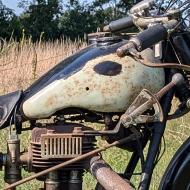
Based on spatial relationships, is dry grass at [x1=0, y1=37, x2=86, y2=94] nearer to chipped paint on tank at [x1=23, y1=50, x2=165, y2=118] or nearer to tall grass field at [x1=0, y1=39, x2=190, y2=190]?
tall grass field at [x1=0, y1=39, x2=190, y2=190]

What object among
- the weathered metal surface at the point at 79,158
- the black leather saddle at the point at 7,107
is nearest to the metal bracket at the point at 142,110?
the weathered metal surface at the point at 79,158

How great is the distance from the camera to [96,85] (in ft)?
8.51

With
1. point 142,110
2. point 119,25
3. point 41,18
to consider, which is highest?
point 41,18

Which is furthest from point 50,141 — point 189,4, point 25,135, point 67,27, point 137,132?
point 67,27

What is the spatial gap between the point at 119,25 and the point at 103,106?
532 millimetres

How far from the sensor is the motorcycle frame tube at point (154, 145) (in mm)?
2582

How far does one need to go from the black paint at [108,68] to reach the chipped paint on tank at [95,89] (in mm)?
11

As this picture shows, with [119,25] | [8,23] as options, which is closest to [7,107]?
[119,25]

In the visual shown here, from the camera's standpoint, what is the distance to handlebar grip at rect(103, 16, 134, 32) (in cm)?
297

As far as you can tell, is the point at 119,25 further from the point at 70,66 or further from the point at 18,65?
the point at 18,65

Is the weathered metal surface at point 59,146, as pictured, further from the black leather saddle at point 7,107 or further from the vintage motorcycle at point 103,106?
the black leather saddle at point 7,107

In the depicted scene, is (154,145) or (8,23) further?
(8,23)

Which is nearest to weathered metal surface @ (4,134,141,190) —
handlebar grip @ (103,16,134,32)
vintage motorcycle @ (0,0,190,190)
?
vintage motorcycle @ (0,0,190,190)

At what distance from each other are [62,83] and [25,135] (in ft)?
9.27
